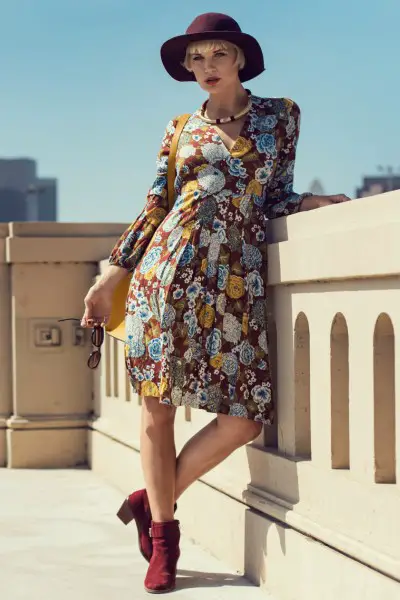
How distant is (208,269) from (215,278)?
0.04m

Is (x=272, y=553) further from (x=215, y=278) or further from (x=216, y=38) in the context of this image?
(x=216, y=38)

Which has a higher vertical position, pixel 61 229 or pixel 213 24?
pixel 213 24

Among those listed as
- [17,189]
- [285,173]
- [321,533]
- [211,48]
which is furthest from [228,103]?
[17,189]

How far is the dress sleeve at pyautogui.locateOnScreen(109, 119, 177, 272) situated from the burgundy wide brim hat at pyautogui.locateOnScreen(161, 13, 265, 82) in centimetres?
26

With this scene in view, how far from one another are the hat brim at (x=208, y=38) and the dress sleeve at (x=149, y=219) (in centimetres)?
21

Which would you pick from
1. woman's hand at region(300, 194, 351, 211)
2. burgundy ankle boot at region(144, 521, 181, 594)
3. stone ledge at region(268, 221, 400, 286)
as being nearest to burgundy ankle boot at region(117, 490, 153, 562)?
burgundy ankle boot at region(144, 521, 181, 594)

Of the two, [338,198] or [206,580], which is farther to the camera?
Result: [206,580]

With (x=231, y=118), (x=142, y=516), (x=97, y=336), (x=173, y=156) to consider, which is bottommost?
(x=142, y=516)

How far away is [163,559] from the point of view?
5262mm

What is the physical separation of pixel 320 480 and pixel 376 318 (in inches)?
28.7

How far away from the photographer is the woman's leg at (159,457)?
5.35 metres

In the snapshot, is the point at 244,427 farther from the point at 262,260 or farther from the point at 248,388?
the point at 262,260

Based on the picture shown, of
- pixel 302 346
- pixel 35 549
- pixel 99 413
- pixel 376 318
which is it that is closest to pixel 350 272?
pixel 376 318

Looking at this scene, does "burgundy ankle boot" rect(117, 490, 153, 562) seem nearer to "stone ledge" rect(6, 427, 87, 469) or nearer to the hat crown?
the hat crown
